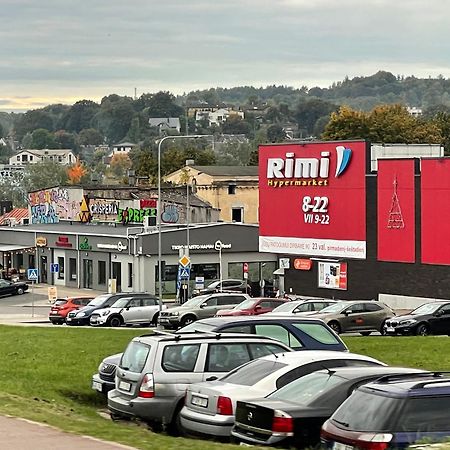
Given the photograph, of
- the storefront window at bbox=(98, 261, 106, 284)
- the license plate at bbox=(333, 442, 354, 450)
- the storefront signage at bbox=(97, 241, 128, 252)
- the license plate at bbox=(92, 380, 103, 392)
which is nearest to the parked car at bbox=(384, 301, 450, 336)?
the license plate at bbox=(92, 380, 103, 392)

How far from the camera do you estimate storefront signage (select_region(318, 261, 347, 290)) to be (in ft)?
206

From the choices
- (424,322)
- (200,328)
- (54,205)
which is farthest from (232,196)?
(200,328)

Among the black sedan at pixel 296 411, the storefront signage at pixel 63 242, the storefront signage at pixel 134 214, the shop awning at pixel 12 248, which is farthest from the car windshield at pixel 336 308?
the shop awning at pixel 12 248

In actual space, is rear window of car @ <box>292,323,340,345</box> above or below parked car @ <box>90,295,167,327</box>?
above

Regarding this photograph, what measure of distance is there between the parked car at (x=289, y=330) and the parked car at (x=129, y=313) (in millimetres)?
24905

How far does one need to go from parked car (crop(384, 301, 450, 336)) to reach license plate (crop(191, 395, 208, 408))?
24.5 m

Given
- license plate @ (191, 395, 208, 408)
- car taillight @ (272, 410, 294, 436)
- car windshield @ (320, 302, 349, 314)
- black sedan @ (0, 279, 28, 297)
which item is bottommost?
black sedan @ (0, 279, 28, 297)

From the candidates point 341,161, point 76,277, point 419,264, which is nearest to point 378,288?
point 419,264

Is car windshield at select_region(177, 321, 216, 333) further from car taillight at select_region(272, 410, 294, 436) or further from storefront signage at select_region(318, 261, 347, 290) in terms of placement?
storefront signage at select_region(318, 261, 347, 290)

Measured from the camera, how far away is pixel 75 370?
24703 millimetres

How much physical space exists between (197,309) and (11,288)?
31.5 metres

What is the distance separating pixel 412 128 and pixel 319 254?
2640 inches

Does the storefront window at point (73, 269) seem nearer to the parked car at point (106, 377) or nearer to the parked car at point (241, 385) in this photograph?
the parked car at point (106, 377)

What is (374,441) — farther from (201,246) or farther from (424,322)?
(201,246)
